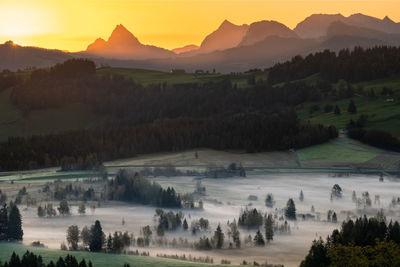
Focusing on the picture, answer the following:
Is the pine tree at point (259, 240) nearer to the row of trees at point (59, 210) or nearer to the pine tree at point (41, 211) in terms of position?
the row of trees at point (59, 210)

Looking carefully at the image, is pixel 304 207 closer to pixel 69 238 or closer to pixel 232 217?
pixel 232 217

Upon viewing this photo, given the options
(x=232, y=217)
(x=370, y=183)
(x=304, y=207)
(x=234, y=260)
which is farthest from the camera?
(x=370, y=183)

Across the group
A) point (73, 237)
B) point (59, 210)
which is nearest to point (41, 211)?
point (59, 210)

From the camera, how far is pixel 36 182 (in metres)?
173

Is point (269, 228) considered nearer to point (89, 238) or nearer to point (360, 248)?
point (89, 238)

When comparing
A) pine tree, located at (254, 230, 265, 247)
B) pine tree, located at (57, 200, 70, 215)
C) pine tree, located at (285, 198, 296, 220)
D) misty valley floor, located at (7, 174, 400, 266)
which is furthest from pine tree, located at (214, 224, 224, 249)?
pine tree, located at (57, 200, 70, 215)

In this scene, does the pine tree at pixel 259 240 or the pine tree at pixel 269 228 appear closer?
the pine tree at pixel 259 240

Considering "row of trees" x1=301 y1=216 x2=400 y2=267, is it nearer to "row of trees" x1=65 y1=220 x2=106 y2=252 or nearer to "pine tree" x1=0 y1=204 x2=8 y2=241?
"row of trees" x1=65 y1=220 x2=106 y2=252

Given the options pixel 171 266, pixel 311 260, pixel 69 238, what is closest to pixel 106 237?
pixel 69 238

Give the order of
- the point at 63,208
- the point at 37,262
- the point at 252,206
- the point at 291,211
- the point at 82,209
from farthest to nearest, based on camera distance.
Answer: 1. the point at 252,206
2. the point at 63,208
3. the point at 82,209
4. the point at 291,211
5. the point at 37,262

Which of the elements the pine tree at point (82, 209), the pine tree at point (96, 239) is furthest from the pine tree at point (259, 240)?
the pine tree at point (82, 209)

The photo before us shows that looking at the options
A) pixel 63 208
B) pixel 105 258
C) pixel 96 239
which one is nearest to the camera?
pixel 105 258

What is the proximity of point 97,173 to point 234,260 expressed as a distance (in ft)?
289

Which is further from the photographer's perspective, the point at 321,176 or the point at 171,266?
the point at 321,176
